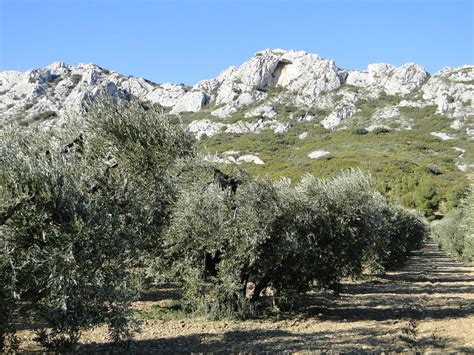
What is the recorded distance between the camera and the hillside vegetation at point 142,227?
7852 mm

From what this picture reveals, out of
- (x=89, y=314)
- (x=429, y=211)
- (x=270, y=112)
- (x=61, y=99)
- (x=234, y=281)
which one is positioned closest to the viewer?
(x=89, y=314)

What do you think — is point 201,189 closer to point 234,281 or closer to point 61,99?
point 234,281

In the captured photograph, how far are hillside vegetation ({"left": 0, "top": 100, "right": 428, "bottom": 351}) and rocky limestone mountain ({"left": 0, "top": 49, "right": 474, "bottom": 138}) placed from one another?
99795 millimetres

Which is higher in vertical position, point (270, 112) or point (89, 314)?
point (270, 112)

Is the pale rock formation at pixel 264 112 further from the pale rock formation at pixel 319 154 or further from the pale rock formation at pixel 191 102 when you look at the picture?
the pale rock formation at pixel 319 154

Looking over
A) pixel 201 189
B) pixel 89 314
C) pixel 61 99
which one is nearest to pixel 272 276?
pixel 201 189

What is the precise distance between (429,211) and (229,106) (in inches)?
3302

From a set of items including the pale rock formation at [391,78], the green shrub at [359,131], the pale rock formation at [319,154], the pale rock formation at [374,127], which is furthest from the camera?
the pale rock formation at [391,78]

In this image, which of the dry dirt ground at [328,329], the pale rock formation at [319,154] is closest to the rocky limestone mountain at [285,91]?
the pale rock formation at [319,154]

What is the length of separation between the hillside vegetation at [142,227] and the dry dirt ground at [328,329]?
0.94m

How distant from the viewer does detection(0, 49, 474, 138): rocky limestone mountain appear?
126 m

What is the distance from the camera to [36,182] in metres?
8.15

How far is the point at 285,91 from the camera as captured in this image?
15450 cm

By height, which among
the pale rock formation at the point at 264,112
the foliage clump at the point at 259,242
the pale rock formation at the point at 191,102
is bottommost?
the foliage clump at the point at 259,242
